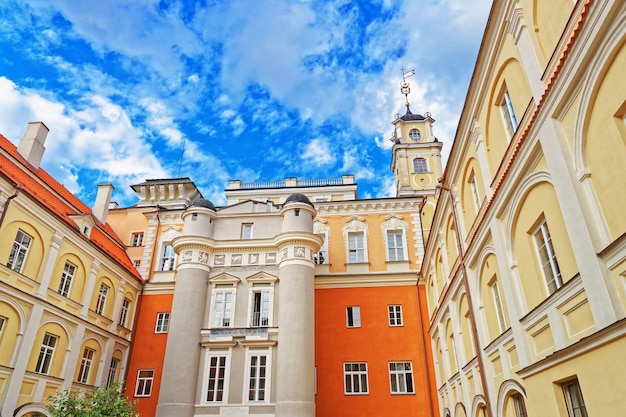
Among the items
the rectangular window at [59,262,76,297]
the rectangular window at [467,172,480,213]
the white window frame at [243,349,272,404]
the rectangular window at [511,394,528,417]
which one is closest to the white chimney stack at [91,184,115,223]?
the rectangular window at [59,262,76,297]

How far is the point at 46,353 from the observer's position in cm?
2006

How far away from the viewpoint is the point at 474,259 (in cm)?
1434

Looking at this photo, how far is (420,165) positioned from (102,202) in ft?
91.6

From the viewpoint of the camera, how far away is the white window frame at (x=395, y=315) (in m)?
25.5

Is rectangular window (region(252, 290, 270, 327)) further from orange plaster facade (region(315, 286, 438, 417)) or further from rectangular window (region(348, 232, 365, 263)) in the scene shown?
rectangular window (region(348, 232, 365, 263))

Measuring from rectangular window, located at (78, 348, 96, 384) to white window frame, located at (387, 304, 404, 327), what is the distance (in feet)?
53.4

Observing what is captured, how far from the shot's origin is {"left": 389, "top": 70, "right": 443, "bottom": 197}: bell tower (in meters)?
41.1

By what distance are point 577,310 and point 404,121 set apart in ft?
128

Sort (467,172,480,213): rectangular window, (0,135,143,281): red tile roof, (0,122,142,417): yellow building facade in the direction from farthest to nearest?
(0,135,143,281): red tile roof, (0,122,142,417): yellow building facade, (467,172,480,213): rectangular window

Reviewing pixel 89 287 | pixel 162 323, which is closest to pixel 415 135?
pixel 162 323

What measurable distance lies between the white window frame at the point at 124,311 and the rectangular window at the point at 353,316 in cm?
1333

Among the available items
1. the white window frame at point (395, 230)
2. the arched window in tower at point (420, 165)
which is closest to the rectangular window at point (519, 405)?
the white window frame at point (395, 230)

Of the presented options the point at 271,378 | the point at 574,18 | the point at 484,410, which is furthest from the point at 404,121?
the point at 574,18

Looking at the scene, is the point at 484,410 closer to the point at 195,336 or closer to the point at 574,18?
the point at 574,18
